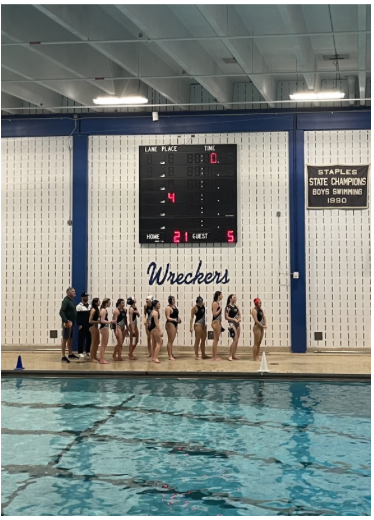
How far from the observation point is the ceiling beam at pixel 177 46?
38.5 ft

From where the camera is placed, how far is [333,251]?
18.4m

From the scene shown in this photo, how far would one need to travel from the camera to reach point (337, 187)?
18.4 m

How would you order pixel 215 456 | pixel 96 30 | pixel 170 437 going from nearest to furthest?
pixel 215 456 → pixel 170 437 → pixel 96 30

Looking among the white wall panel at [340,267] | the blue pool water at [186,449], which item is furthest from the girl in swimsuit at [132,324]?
the white wall panel at [340,267]

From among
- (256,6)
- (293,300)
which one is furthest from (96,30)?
(293,300)

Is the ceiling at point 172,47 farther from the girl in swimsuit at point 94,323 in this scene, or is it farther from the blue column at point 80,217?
the girl in swimsuit at point 94,323

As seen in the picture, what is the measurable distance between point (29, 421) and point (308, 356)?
9.13 m

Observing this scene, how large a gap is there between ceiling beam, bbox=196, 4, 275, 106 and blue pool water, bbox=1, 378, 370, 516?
6.25 metres

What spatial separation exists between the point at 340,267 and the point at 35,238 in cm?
815

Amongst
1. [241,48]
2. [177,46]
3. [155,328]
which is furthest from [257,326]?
[177,46]

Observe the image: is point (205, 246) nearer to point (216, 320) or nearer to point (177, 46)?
point (216, 320)

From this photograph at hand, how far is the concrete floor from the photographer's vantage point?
14430 mm

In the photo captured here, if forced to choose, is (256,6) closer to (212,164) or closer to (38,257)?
(212,164)

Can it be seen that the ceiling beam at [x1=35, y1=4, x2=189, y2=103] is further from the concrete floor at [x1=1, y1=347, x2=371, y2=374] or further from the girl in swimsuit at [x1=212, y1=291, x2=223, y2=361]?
the concrete floor at [x1=1, y1=347, x2=371, y2=374]
